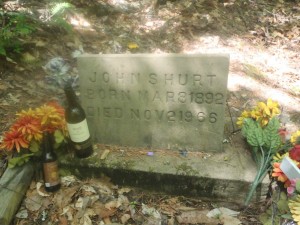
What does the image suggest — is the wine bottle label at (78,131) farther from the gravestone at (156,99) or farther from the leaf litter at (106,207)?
the leaf litter at (106,207)

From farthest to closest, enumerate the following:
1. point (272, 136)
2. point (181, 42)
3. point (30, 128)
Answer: point (181, 42) < point (272, 136) < point (30, 128)

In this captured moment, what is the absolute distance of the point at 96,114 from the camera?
9.62ft

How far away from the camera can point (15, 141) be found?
8.55ft

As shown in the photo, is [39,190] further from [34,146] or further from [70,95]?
[70,95]

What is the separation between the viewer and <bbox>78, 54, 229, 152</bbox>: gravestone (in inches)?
104

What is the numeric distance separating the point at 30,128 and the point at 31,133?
1.7 inches

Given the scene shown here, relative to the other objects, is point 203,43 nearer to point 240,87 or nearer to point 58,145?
point 240,87

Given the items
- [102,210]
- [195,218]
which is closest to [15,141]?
[102,210]

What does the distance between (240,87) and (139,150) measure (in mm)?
1789

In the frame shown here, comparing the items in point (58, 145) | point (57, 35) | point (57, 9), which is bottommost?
point (58, 145)

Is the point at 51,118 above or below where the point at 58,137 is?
above

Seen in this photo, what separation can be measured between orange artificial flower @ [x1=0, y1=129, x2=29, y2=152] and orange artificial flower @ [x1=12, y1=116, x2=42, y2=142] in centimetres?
3

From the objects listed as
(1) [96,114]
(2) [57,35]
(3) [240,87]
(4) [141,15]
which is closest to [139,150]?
(1) [96,114]

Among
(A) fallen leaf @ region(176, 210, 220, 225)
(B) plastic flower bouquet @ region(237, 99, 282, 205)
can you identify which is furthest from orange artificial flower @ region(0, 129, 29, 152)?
(B) plastic flower bouquet @ region(237, 99, 282, 205)
